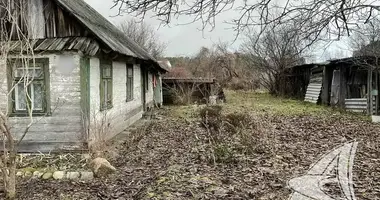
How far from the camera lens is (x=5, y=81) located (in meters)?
8.34

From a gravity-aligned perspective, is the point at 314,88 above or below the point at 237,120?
above

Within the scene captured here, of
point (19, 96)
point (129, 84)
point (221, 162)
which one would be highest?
point (129, 84)

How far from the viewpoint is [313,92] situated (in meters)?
21.7

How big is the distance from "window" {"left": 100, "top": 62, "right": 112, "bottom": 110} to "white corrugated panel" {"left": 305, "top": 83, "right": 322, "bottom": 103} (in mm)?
14079

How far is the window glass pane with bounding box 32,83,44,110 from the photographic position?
841 cm

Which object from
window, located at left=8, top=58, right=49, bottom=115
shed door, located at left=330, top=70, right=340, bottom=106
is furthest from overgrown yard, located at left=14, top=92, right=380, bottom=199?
shed door, located at left=330, top=70, right=340, bottom=106

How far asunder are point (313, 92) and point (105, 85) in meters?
15.3

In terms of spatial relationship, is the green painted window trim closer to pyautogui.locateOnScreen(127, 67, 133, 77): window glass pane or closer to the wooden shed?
pyautogui.locateOnScreen(127, 67, 133, 77): window glass pane

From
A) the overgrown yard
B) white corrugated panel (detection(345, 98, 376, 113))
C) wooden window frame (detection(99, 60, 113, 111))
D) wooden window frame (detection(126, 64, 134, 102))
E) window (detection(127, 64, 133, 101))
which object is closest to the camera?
A: the overgrown yard

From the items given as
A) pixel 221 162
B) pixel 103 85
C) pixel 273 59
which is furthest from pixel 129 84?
pixel 273 59

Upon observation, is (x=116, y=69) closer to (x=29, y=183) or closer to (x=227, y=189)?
(x=29, y=183)

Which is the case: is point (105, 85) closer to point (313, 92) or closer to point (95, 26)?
point (95, 26)

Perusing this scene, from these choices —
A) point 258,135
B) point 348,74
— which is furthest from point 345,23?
point 348,74

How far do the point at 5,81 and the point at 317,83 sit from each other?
17789 mm
